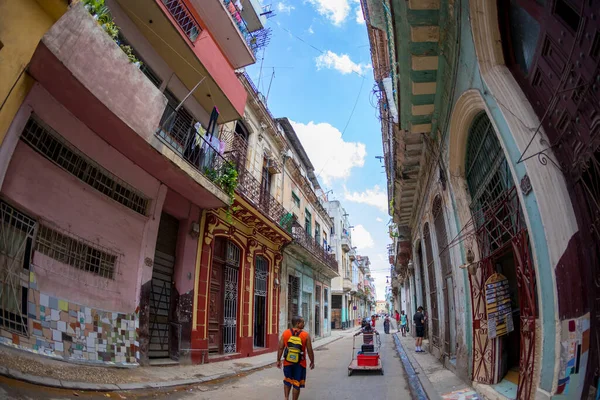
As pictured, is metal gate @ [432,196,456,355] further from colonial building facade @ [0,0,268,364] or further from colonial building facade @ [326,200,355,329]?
colonial building facade @ [326,200,355,329]

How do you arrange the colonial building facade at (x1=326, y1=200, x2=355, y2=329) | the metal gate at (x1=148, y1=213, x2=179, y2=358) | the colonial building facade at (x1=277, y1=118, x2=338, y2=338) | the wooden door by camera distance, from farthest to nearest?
the colonial building facade at (x1=326, y1=200, x2=355, y2=329) → the colonial building facade at (x1=277, y1=118, x2=338, y2=338) → the wooden door → the metal gate at (x1=148, y1=213, x2=179, y2=358)

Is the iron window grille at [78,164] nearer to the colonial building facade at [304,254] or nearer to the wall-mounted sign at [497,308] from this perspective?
the wall-mounted sign at [497,308]

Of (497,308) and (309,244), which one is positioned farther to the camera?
(309,244)

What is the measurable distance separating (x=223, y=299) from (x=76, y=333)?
5.37m

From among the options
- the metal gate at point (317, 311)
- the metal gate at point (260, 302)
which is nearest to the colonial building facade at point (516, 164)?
the metal gate at point (260, 302)

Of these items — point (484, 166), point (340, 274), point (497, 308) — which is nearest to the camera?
point (497, 308)

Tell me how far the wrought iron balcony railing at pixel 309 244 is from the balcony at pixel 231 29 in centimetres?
831

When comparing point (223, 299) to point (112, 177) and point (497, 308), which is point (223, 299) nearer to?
point (112, 177)

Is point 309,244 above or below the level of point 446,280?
above

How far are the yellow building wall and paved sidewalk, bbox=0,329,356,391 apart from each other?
2889 millimetres

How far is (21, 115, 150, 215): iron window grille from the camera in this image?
562 centimetres

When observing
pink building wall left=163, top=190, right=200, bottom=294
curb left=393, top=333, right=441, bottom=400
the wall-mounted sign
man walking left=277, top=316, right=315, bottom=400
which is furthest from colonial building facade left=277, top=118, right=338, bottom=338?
the wall-mounted sign

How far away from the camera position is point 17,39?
15.0 feet

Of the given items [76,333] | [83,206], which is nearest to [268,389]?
[76,333]
